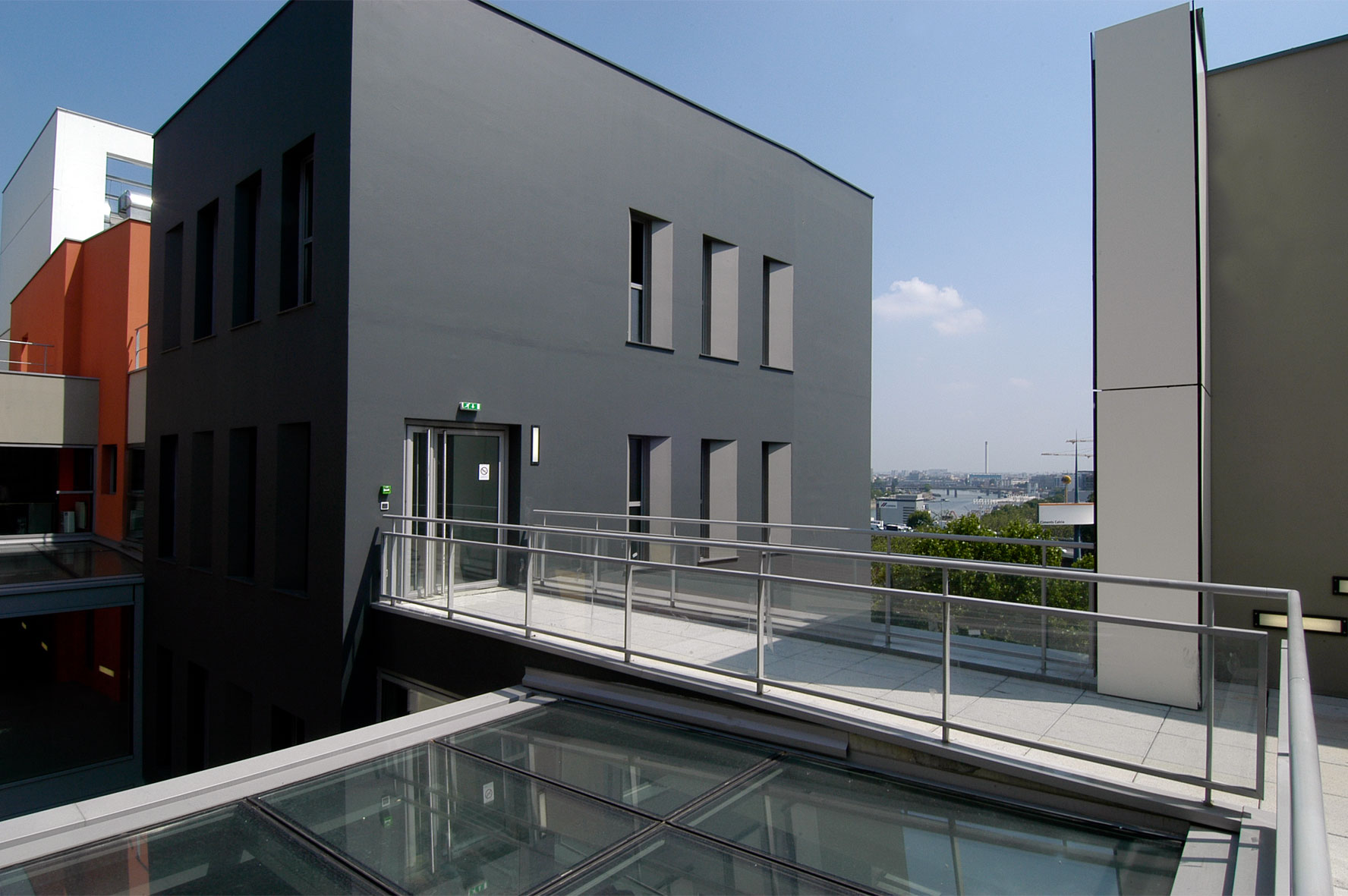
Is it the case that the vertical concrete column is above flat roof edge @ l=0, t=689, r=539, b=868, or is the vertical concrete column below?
above

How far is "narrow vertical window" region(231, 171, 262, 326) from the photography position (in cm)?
1101

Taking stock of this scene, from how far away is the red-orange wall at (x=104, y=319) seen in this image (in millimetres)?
16719

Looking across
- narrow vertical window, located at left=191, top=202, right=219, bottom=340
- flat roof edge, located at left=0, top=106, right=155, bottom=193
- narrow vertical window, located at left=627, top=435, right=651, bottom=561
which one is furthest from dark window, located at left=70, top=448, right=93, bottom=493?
narrow vertical window, located at left=627, top=435, right=651, bottom=561

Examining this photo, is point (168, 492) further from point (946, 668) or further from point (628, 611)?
→ point (946, 668)

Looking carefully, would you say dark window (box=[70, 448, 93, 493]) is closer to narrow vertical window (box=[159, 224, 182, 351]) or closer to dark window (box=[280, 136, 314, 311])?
narrow vertical window (box=[159, 224, 182, 351])

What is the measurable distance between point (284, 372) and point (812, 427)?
9.16 m

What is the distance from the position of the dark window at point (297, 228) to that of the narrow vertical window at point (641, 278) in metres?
4.45

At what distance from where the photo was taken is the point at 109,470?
1780 cm

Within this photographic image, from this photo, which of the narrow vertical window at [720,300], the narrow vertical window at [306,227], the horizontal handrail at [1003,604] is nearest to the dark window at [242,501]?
the narrow vertical window at [306,227]

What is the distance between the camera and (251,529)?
35.9ft

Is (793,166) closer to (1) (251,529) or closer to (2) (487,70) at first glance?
(2) (487,70)

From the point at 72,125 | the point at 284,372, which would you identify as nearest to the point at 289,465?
the point at 284,372

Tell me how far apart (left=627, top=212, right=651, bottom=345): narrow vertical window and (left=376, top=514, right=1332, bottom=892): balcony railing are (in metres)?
5.01

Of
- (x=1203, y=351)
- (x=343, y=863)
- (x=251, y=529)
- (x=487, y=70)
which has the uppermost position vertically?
(x=487, y=70)
